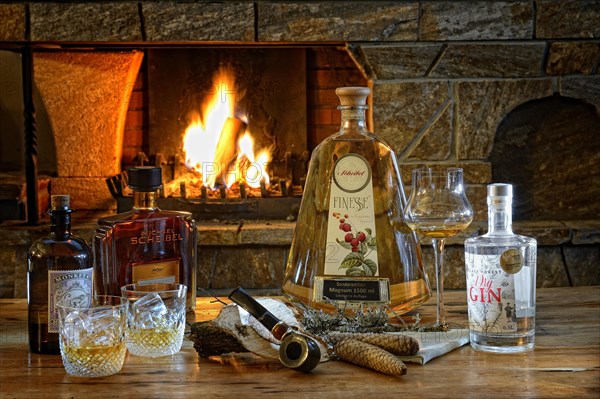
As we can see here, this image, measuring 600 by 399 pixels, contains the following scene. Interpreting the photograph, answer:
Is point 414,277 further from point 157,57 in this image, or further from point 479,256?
point 157,57

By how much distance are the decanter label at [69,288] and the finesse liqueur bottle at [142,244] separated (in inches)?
6.1

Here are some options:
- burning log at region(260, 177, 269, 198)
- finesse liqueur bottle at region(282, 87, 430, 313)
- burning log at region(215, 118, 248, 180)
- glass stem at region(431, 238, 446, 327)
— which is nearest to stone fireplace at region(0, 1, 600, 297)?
burning log at region(260, 177, 269, 198)

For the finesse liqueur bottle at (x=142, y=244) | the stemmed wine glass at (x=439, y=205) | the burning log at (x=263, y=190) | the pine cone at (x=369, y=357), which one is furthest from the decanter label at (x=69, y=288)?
the burning log at (x=263, y=190)

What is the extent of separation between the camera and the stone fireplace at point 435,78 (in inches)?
112

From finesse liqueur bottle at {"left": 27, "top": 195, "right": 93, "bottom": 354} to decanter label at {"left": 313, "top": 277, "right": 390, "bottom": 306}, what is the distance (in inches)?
14.1

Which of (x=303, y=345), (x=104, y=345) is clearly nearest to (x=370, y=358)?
(x=303, y=345)

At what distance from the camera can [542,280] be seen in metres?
2.91

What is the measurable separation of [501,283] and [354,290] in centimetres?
27

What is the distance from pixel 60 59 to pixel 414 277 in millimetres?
1933

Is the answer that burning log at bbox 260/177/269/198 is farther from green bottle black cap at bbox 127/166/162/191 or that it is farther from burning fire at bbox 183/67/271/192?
green bottle black cap at bbox 127/166/162/191

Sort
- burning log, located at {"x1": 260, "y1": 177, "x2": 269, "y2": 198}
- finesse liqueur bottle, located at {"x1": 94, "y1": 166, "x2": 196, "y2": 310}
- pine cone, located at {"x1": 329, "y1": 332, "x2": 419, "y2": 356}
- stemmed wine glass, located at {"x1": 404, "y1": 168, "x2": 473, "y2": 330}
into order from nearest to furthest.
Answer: pine cone, located at {"x1": 329, "y1": 332, "x2": 419, "y2": 356}, stemmed wine glass, located at {"x1": 404, "y1": 168, "x2": 473, "y2": 330}, finesse liqueur bottle, located at {"x1": 94, "y1": 166, "x2": 196, "y2": 310}, burning log, located at {"x1": 260, "y1": 177, "x2": 269, "y2": 198}

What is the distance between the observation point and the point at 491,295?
1191mm

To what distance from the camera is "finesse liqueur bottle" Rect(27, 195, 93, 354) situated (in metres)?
1.23

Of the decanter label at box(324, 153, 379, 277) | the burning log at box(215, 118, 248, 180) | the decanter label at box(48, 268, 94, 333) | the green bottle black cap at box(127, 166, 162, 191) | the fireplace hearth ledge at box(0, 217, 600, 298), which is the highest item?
the burning log at box(215, 118, 248, 180)
